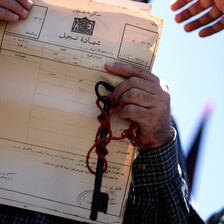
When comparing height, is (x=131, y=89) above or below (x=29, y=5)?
below

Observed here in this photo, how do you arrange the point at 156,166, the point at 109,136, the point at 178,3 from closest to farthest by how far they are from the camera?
the point at 109,136, the point at 156,166, the point at 178,3

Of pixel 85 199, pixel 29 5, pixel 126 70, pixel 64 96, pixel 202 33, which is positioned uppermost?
pixel 202 33

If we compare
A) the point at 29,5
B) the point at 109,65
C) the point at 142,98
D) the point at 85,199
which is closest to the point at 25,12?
the point at 29,5

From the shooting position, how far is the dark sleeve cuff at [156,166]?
2.99ft

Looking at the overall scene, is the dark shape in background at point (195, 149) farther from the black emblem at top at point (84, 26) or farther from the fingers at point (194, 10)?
the black emblem at top at point (84, 26)

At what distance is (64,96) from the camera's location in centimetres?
83

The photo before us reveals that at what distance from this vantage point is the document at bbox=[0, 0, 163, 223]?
829mm

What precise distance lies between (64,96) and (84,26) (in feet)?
0.71

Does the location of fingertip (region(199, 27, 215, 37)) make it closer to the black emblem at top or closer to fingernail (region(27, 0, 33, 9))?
the black emblem at top

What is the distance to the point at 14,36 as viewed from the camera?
844 millimetres

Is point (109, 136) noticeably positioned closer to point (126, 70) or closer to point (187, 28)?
point (126, 70)

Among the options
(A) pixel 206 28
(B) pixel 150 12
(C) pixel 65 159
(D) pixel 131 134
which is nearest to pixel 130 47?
(B) pixel 150 12

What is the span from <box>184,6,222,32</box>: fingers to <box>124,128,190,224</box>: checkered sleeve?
49 cm

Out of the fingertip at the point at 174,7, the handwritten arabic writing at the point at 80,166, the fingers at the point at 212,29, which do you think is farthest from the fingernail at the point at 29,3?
the fingers at the point at 212,29
